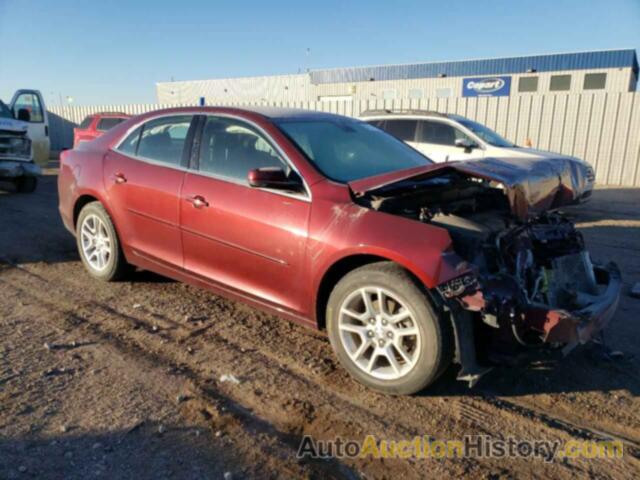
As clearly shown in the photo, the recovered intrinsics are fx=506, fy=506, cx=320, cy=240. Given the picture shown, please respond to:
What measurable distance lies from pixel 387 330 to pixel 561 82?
28549 mm

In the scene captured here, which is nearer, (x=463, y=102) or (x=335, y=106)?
(x=463, y=102)

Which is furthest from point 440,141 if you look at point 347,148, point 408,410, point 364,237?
point 408,410

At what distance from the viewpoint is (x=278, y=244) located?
11.7ft

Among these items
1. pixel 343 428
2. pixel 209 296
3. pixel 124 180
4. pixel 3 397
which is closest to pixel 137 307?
pixel 209 296

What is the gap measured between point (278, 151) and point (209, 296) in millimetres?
1765

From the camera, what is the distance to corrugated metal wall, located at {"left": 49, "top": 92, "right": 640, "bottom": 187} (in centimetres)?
1455

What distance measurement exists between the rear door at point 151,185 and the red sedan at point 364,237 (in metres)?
0.02

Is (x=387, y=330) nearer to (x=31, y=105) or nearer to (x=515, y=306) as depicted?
(x=515, y=306)

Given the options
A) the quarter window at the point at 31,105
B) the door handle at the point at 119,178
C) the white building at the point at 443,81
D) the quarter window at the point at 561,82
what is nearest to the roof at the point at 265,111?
the door handle at the point at 119,178

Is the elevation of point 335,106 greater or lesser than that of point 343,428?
greater

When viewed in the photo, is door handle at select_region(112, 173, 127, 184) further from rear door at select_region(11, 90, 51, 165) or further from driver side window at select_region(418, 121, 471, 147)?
rear door at select_region(11, 90, 51, 165)

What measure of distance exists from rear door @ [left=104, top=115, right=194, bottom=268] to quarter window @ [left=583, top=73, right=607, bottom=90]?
28.0 metres

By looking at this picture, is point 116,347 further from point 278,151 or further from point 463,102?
point 463,102

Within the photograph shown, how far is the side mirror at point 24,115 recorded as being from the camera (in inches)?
434
